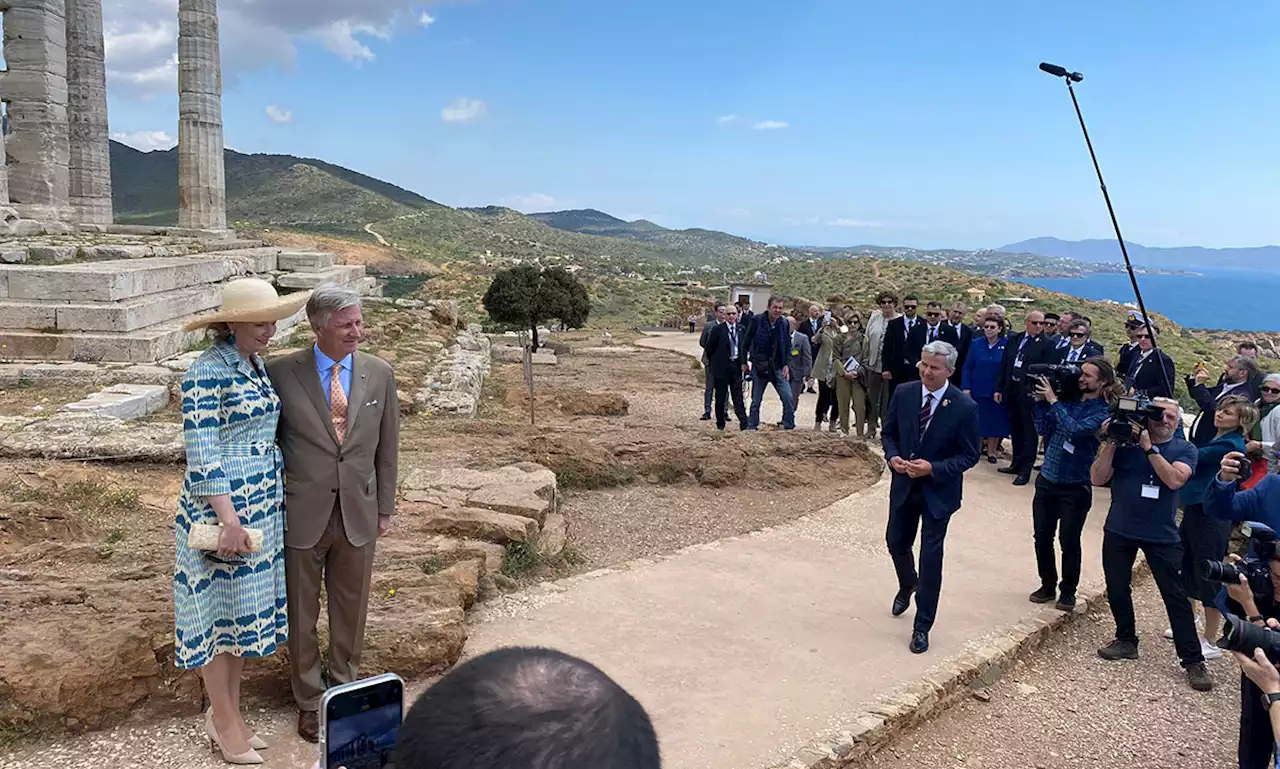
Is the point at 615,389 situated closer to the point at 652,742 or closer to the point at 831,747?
the point at 831,747

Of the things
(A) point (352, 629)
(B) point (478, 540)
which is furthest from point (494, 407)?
(A) point (352, 629)

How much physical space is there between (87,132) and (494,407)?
16.0 metres

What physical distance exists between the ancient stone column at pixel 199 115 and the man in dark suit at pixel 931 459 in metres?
20.9

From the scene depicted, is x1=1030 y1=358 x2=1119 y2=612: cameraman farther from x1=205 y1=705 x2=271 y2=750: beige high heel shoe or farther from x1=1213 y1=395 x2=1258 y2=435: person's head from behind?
x1=205 y1=705 x2=271 y2=750: beige high heel shoe

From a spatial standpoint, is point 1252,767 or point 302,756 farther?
point 1252,767

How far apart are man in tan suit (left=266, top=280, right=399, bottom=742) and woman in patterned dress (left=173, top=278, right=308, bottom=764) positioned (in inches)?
3.1

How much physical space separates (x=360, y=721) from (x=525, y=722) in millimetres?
1608

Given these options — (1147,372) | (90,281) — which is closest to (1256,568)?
(1147,372)

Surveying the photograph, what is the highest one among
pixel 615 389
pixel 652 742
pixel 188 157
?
pixel 188 157

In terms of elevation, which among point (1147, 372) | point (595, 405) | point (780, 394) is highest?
point (1147, 372)

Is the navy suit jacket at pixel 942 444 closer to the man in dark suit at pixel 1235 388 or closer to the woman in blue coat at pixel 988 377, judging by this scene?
the man in dark suit at pixel 1235 388

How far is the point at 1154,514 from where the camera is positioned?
16.6 feet

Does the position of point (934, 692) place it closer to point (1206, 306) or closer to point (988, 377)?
point (988, 377)

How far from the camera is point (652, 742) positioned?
126 centimetres
